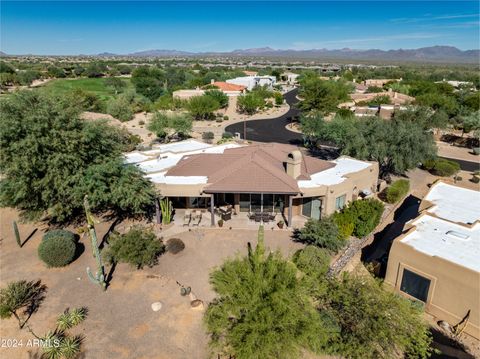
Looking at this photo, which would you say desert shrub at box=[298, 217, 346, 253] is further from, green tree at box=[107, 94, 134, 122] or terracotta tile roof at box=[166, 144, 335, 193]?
green tree at box=[107, 94, 134, 122]

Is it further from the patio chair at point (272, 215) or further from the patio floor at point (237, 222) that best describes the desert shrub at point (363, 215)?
the patio chair at point (272, 215)

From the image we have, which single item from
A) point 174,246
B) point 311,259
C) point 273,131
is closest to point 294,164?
point 311,259

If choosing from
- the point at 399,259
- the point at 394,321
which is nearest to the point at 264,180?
the point at 399,259

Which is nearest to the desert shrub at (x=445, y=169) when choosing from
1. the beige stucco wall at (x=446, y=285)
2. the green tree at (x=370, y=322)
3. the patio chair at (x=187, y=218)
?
the beige stucco wall at (x=446, y=285)

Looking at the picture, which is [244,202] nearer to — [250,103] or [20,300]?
[20,300]

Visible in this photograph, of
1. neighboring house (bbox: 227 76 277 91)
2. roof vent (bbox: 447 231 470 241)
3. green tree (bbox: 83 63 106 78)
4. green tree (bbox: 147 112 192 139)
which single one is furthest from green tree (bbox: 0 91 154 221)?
green tree (bbox: 83 63 106 78)

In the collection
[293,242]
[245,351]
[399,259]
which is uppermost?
[245,351]

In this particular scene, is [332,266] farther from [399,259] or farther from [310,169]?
[310,169]
